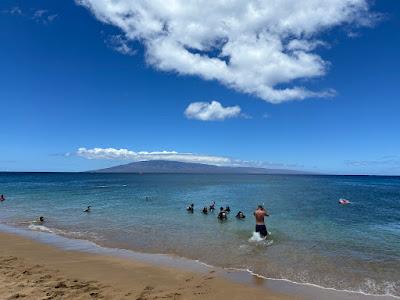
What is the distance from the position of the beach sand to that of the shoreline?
12.2 inches

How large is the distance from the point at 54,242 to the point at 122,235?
176 inches

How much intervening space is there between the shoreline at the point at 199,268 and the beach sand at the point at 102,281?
1.02 feet

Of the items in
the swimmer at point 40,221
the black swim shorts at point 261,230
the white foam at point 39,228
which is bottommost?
the white foam at point 39,228

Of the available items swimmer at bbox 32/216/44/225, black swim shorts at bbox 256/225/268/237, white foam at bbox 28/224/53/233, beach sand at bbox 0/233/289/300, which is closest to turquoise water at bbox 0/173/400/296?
white foam at bbox 28/224/53/233

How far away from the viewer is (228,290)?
14.1 meters

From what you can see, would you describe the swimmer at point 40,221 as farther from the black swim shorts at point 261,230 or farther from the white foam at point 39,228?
the black swim shorts at point 261,230

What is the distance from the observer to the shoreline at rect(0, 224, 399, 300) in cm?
1398

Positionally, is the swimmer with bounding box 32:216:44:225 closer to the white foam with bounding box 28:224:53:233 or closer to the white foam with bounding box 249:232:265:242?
the white foam with bounding box 28:224:53:233

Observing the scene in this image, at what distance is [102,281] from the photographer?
14781mm

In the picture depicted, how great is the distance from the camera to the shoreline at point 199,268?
45.9 ft

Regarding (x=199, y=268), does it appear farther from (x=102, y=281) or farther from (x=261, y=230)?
(x=261, y=230)

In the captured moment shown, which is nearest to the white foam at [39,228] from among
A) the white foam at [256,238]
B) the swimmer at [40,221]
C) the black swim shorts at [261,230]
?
the swimmer at [40,221]

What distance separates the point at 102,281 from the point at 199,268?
4565mm

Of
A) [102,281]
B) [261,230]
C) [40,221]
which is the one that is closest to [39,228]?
[40,221]
